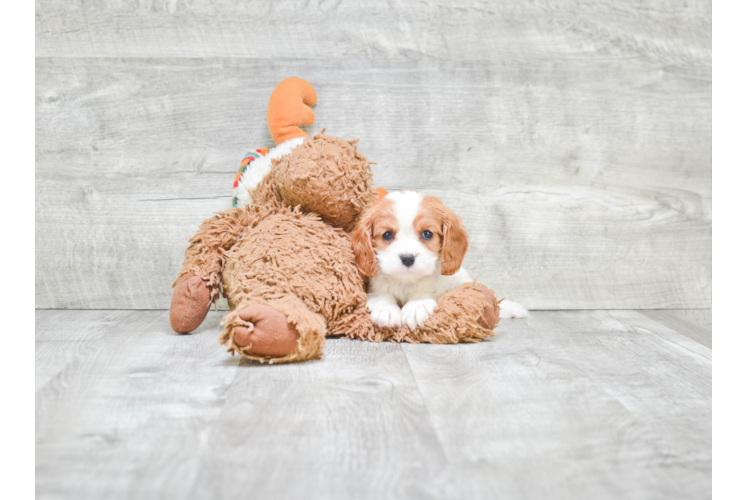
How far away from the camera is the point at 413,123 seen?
1.52 meters

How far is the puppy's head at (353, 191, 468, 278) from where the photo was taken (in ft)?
3.78

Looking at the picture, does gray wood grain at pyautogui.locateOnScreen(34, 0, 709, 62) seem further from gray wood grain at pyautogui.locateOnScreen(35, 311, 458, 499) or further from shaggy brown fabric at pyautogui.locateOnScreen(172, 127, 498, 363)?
gray wood grain at pyautogui.locateOnScreen(35, 311, 458, 499)

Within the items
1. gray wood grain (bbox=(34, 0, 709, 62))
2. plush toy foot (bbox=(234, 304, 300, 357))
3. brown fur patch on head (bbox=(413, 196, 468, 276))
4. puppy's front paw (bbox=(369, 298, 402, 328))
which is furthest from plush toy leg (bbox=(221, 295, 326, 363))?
gray wood grain (bbox=(34, 0, 709, 62))

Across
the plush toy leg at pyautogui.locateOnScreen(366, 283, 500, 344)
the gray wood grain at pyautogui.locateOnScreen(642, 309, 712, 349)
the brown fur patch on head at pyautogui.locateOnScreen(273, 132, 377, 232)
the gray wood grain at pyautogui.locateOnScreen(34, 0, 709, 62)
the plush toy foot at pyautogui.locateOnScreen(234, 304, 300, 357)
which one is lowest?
the gray wood grain at pyautogui.locateOnScreen(642, 309, 712, 349)

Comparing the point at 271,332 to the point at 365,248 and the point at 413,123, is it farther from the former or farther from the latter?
the point at 413,123

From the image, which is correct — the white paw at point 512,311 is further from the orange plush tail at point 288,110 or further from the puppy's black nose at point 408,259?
the orange plush tail at point 288,110

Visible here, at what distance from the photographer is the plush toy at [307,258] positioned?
1.15 metres

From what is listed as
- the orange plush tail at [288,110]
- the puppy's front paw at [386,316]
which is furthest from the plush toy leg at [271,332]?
the orange plush tail at [288,110]

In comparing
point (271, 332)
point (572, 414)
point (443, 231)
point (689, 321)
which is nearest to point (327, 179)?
point (443, 231)

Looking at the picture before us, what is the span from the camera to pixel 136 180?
1.52 m

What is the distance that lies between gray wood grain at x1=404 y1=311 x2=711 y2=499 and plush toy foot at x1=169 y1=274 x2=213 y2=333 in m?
0.42

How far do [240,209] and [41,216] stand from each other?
1.93 feet

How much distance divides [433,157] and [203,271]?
635mm

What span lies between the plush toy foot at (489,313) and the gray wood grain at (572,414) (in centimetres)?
4
